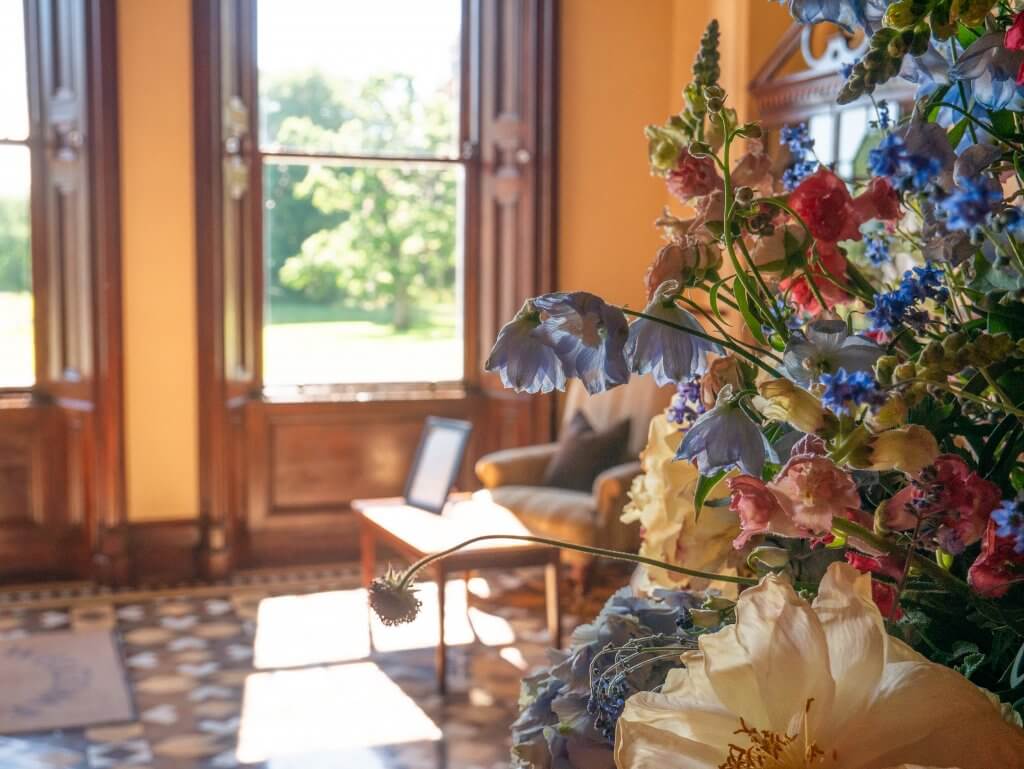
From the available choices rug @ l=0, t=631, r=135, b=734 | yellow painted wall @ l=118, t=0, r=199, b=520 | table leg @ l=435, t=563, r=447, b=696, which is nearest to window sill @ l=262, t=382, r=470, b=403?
yellow painted wall @ l=118, t=0, r=199, b=520

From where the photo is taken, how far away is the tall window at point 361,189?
6152 mm

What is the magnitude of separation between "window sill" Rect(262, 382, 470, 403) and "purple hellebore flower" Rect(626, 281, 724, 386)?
5.59 m

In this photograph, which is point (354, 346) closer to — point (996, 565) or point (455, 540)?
point (455, 540)

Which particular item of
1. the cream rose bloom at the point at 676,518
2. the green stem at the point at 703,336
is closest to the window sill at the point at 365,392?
the cream rose bloom at the point at 676,518

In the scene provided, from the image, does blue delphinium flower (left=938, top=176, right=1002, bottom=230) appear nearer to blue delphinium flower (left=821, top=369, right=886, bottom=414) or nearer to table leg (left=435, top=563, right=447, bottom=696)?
blue delphinium flower (left=821, top=369, right=886, bottom=414)

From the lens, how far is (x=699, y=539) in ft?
2.50

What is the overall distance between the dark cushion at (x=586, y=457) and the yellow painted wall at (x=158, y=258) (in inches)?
65.1

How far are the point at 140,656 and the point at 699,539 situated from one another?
4522mm

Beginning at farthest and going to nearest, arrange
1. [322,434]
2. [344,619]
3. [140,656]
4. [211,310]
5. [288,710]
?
[322,434] < [211,310] < [344,619] < [140,656] < [288,710]

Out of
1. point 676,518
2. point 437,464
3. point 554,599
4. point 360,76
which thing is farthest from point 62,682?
point 676,518

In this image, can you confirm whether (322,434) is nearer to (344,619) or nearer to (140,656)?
(344,619)

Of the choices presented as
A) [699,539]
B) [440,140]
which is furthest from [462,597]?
[699,539]

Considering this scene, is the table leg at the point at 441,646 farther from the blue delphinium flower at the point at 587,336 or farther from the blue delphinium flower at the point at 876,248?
the blue delphinium flower at the point at 587,336

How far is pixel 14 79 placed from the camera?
586cm
